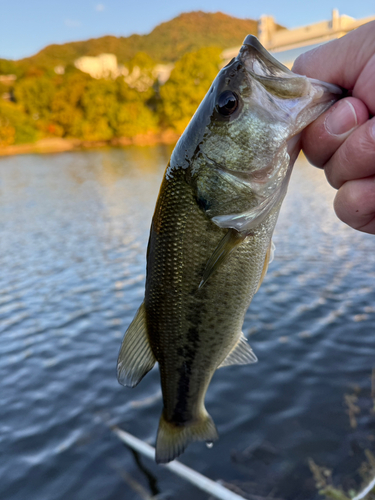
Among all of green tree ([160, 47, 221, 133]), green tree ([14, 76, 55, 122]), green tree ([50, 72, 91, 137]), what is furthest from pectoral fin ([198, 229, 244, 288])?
green tree ([14, 76, 55, 122])

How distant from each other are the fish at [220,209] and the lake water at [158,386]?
286cm

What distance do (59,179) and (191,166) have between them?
93.7 ft

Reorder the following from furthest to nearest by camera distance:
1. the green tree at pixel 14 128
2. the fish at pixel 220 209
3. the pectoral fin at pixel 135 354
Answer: the green tree at pixel 14 128 → the pectoral fin at pixel 135 354 → the fish at pixel 220 209

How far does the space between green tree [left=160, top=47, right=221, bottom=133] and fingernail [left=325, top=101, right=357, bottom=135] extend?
58.9m

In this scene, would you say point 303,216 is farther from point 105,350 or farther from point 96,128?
point 96,128

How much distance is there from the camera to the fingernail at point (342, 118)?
175 cm

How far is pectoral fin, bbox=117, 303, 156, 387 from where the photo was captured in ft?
7.48

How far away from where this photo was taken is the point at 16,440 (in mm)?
5199

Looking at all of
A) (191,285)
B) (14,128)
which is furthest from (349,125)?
(14,128)

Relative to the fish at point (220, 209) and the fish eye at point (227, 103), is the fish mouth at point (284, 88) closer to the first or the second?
the fish at point (220, 209)

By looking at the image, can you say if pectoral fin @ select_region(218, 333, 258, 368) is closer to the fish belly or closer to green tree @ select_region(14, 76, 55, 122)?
the fish belly

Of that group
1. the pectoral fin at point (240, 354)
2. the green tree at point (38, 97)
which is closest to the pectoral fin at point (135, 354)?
the pectoral fin at point (240, 354)

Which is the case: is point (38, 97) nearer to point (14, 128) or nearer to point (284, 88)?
point (14, 128)

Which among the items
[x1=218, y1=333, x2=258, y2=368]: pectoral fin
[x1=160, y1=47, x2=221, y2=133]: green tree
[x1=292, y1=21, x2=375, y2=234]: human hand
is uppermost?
[x1=160, y1=47, x2=221, y2=133]: green tree
